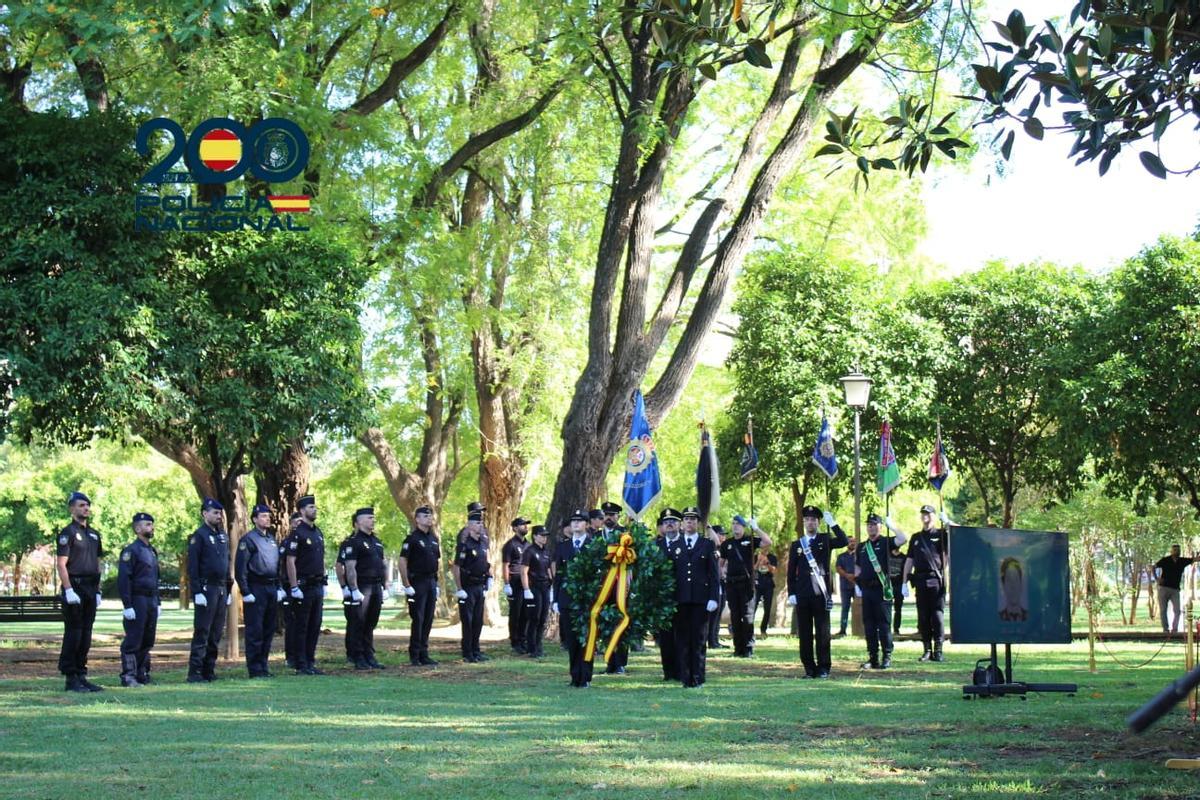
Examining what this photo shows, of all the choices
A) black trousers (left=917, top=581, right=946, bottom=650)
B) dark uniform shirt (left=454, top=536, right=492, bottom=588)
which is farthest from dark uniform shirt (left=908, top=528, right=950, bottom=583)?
dark uniform shirt (left=454, top=536, right=492, bottom=588)

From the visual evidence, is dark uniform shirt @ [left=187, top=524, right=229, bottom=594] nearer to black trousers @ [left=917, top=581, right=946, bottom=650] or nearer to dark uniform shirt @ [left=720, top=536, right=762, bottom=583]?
dark uniform shirt @ [left=720, top=536, right=762, bottom=583]

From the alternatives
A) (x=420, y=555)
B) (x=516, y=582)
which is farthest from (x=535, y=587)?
(x=420, y=555)

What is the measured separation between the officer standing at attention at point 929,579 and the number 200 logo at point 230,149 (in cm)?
1103

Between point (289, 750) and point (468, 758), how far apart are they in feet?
4.75

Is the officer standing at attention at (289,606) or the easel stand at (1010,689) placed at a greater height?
the officer standing at attention at (289,606)

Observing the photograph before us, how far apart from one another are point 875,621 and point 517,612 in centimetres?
620

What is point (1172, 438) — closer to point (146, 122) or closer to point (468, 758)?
point (146, 122)

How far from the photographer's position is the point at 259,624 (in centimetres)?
1795

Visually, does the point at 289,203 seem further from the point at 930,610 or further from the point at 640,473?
the point at 930,610

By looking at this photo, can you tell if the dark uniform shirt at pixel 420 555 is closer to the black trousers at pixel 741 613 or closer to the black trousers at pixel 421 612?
the black trousers at pixel 421 612

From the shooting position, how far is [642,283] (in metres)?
24.0

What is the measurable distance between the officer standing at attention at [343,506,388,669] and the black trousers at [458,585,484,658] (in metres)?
1.60

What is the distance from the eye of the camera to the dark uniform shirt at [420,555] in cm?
2052

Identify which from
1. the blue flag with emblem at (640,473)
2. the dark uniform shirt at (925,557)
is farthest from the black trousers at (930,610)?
the blue flag with emblem at (640,473)
